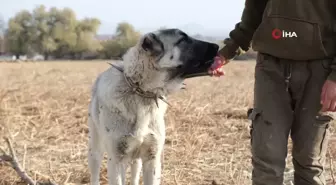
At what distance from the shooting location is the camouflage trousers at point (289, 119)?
9.65 ft

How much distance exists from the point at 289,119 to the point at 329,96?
355 millimetres

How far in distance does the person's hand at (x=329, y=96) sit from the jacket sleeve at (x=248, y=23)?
0.75m

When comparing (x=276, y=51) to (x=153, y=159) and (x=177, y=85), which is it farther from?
(x=153, y=159)

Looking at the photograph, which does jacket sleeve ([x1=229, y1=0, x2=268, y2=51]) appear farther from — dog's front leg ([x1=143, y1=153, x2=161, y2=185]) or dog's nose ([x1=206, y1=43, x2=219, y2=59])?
dog's front leg ([x1=143, y1=153, x2=161, y2=185])

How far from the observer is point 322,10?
2.84 metres

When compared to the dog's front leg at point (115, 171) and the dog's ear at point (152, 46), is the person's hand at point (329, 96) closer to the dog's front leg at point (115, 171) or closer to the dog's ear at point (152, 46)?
the dog's ear at point (152, 46)

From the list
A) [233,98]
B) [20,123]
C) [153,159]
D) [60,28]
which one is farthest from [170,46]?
[60,28]

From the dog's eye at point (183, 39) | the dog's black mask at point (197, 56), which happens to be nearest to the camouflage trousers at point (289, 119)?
the dog's black mask at point (197, 56)

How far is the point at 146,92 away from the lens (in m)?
3.70

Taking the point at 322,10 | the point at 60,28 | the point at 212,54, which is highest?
the point at 322,10

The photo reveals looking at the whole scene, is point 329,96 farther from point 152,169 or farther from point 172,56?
point 152,169

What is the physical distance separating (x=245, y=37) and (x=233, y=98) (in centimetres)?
667

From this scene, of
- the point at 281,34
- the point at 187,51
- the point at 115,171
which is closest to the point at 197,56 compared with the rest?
the point at 187,51

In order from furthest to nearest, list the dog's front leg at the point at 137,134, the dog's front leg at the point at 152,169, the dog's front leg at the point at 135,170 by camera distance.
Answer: the dog's front leg at the point at 135,170 → the dog's front leg at the point at 152,169 → the dog's front leg at the point at 137,134
